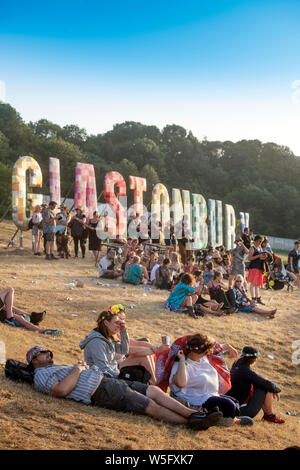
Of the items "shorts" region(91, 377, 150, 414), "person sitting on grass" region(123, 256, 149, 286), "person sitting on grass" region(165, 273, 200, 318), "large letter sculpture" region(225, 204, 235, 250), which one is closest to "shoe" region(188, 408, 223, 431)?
"shorts" region(91, 377, 150, 414)

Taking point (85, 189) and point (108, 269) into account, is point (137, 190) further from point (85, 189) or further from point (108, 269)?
point (108, 269)

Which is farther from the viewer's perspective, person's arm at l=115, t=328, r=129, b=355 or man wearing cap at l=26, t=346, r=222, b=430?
person's arm at l=115, t=328, r=129, b=355

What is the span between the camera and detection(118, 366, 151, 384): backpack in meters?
5.18

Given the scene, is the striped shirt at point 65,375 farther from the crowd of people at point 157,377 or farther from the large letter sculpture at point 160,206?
the large letter sculpture at point 160,206

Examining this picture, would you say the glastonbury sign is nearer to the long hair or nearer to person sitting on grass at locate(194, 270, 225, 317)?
person sitting on grass at locate(194, 270, 225, 317)

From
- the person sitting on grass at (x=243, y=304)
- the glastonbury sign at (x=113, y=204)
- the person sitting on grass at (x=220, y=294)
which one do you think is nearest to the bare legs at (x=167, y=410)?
the person sitting on grass at (x=220, y=294)

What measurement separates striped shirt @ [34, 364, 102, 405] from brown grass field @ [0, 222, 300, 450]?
8cm

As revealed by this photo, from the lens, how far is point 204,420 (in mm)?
4426

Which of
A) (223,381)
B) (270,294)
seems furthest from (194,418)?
(270,294)

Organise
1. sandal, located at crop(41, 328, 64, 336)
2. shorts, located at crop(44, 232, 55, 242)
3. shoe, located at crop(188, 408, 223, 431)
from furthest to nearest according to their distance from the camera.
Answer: shorts, located at crop(44, 232, 55, 242) → sandal, located at crop(41, 328, 64, 336) → shoe, located at crop(188, 408, 223, 431)

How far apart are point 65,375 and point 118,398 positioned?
55 cm

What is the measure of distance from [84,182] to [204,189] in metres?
49.2

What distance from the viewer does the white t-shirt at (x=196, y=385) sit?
492cm

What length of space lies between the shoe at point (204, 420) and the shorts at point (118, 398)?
1.46 ft
